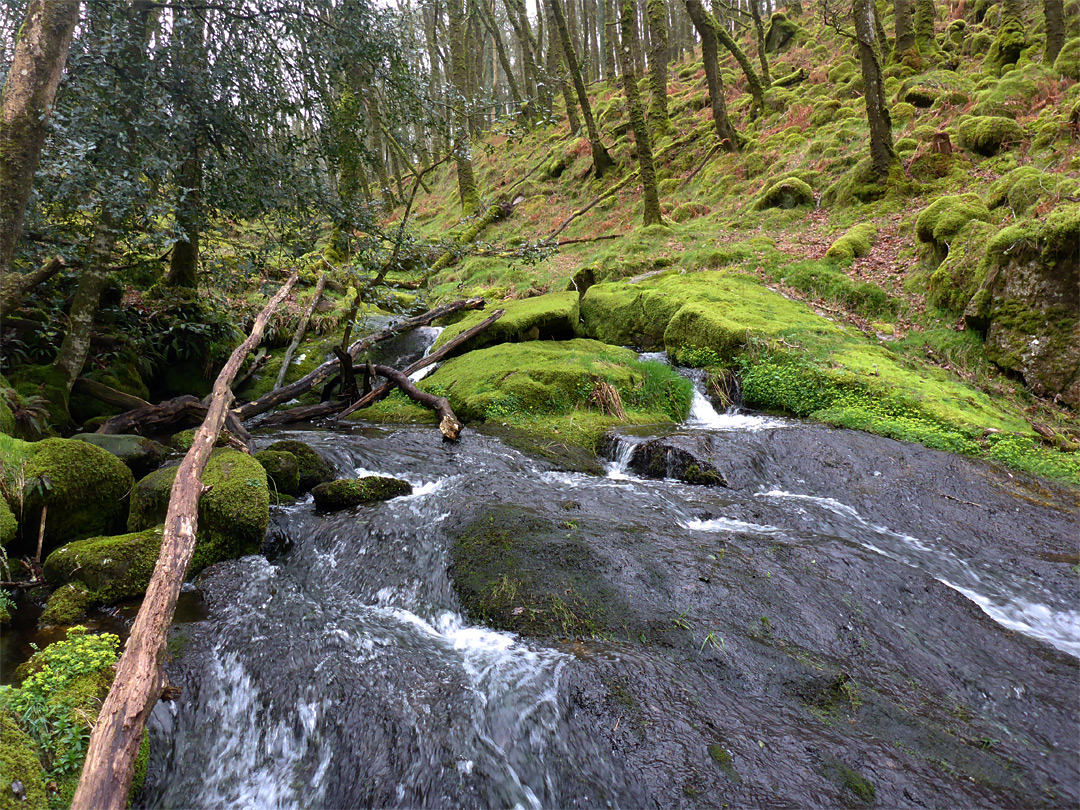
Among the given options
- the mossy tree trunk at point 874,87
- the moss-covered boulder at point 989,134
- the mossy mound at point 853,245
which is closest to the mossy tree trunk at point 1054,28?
the moss-covered boulder at point 989,134

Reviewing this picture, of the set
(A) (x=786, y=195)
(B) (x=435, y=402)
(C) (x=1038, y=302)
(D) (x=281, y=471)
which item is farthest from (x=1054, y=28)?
(D) (x=281, y=471)

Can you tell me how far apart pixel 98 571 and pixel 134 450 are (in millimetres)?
2506

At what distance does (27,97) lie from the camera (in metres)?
4.26

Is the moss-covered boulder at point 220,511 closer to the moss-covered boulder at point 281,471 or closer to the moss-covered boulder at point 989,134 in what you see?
Result: the moss-covered boulder at point 281,471

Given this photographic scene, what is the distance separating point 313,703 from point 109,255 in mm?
6428

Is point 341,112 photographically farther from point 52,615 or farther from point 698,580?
point 698,580

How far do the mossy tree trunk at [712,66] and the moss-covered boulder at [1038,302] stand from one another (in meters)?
14.0

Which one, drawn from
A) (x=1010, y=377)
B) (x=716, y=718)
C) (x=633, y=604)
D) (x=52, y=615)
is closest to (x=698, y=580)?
(x=633, y=604)

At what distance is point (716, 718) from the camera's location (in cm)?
286

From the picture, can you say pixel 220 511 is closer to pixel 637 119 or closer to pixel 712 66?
pixel 637 119

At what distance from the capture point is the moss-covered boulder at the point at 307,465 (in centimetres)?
616

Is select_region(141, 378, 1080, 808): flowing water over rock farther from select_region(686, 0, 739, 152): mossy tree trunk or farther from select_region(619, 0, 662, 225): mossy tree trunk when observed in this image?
select_region(686, 0, 739, 152): mossy tree trunk

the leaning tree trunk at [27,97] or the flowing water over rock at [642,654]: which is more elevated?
the leaning tree trunk at [27,97]

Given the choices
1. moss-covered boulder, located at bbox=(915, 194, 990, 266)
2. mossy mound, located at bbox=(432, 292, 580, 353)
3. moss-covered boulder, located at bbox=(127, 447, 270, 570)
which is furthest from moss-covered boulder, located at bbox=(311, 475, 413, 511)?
moss-covered boulder, located at bbox=(915, 194, 990, 266)
